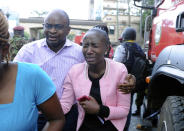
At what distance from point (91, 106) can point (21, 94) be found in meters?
0.59

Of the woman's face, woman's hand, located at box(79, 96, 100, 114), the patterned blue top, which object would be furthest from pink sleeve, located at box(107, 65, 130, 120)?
the patterned blue top

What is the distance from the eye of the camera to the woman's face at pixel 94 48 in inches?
72.7

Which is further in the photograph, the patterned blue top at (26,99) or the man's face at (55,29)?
the man's face at (55,29)

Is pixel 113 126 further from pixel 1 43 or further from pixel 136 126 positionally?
pixel 136 126

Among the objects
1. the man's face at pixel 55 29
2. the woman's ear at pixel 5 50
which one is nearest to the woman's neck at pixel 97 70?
the man's face at pixel 55 29

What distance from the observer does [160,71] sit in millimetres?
2307

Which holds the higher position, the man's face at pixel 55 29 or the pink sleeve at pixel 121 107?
the man's face at pixel 55 29

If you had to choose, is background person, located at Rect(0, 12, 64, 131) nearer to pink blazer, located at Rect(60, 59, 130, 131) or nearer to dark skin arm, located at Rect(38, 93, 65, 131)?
dark skin arm, located at Rect(38, 93, 65, 131)

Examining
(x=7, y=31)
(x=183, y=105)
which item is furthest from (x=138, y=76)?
(x=7, y=31)

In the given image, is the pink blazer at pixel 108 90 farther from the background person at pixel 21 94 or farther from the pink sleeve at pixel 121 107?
the background person at pixel 21 94

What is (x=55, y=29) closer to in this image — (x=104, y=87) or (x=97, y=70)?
(x=97, y=70)

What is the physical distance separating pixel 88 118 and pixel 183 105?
784 millimetres

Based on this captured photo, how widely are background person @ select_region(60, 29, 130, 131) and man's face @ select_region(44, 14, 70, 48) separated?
15.2 inches

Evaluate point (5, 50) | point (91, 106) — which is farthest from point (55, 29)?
point (5, 50)
